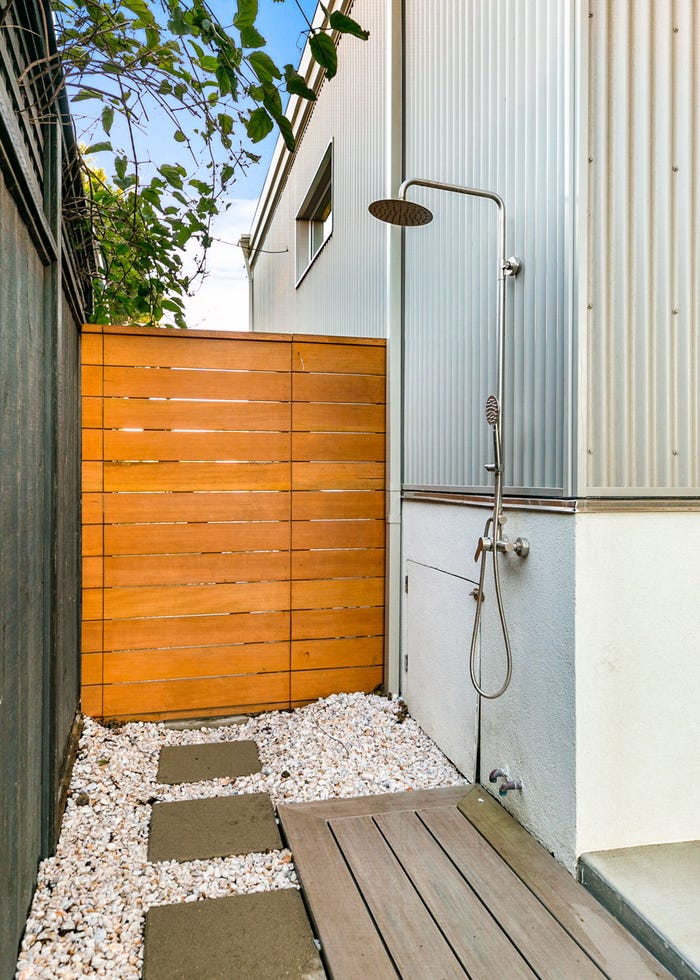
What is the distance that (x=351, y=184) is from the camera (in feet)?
13.9

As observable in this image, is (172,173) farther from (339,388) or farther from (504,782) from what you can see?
(504,782)

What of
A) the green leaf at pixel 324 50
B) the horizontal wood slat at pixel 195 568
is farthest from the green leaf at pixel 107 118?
the horizontal wood slat at pixel 195 568

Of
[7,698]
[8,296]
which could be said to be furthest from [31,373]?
[7,698]

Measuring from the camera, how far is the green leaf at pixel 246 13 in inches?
44.2

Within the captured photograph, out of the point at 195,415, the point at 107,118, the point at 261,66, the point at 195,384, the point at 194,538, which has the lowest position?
the point at 194,538

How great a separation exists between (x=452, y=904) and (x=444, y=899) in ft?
0.10

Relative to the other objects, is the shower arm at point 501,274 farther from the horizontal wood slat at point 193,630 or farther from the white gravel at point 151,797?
the horizontal wood slat at point 193,630

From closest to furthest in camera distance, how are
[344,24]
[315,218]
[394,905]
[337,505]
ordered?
[344,24]
[394,905]
[337,505]
[315,218]

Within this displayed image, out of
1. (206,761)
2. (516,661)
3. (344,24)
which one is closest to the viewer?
(344,24)

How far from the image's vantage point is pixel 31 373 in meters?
1.77

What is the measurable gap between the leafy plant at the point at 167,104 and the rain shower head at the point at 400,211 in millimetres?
463

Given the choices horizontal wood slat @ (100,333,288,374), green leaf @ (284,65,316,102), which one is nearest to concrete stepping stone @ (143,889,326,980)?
Answer: green leaf @ (284,65,316,102)

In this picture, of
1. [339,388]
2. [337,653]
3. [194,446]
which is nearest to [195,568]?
[194,446]

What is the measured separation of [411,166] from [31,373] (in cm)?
230
